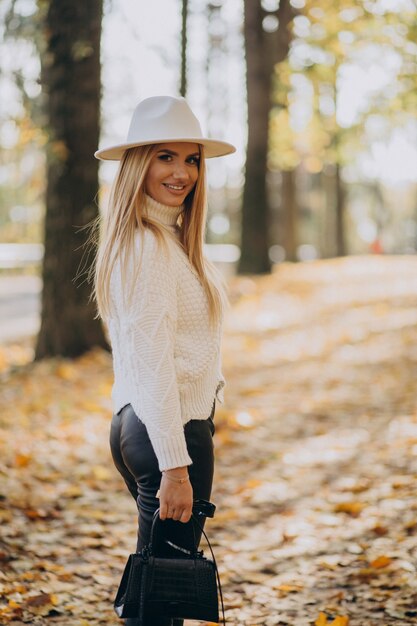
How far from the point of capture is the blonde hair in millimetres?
2791

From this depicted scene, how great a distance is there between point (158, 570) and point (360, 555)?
2219 millimetres

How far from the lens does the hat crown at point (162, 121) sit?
2.87 m

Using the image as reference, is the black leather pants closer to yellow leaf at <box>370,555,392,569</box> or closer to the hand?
the hand

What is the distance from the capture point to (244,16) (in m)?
17.9

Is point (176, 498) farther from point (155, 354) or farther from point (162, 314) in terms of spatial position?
point (162, 314)

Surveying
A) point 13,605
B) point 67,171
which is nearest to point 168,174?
point 13,605

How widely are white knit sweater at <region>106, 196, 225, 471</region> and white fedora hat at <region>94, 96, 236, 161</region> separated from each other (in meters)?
0.24

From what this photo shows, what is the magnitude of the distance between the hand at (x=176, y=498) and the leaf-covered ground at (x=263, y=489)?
139cm

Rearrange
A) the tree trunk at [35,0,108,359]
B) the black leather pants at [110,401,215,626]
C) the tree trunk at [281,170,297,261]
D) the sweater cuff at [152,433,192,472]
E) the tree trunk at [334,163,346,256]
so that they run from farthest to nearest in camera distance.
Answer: the tree trunk at [334,163,346,256] < the tree trunk at [281,170,297,261] < the tree trunk at [35,0,108,359] < the black leather pants at [110,401,215,626] < the sweater cuff at [152,433,192,472]

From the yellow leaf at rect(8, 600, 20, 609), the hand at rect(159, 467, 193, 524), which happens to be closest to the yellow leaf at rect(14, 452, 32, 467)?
the yellow leaf at rect(8, 600, 20, 609)

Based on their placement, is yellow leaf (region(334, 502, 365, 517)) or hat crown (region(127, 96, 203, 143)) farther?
yellow leaf (region(334, 502, 365, 517))

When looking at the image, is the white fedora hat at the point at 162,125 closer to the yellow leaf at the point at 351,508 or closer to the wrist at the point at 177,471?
the wrist at the point at 177,471

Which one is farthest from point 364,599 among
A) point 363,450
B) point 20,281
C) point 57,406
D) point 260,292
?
point 20,281

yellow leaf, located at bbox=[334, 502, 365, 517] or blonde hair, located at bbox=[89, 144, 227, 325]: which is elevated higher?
blonde hair, located at bbox=[89, 144, 227, 325]
